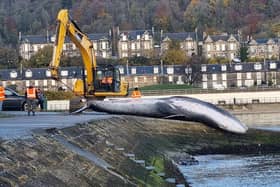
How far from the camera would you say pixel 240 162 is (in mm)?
28953

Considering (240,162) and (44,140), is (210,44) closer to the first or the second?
(240,162)

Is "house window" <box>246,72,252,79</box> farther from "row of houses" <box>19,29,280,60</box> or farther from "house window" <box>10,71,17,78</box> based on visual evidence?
"house window" <box>10,71,17,78</box>

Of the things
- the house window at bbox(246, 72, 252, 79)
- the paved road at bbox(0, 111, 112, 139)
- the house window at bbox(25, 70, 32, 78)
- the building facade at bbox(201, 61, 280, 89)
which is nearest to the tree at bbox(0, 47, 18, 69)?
the house window at bbox(25, 70, 32, 78)

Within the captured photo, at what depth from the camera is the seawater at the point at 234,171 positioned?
868 inches

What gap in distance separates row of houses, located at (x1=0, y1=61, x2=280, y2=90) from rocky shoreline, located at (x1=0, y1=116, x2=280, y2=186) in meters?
88.5

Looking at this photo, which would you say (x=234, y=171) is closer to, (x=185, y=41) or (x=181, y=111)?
(x=181, y=111)

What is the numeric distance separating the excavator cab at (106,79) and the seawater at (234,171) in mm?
15056

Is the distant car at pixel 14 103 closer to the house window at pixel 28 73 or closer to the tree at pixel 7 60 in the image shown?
the house window at pixel 28 73

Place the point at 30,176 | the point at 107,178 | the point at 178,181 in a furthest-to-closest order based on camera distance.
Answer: the point at 178,181 → the point at 107,178 → the point at 30,176

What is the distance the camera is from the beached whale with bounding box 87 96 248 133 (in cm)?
3962

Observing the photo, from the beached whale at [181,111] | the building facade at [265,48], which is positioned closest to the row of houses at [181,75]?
the building facade at [265,48]

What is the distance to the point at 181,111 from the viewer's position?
40.0 meters

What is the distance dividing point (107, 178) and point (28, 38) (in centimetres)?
17224

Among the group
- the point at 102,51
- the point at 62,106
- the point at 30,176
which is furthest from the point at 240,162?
the point at 102,51
